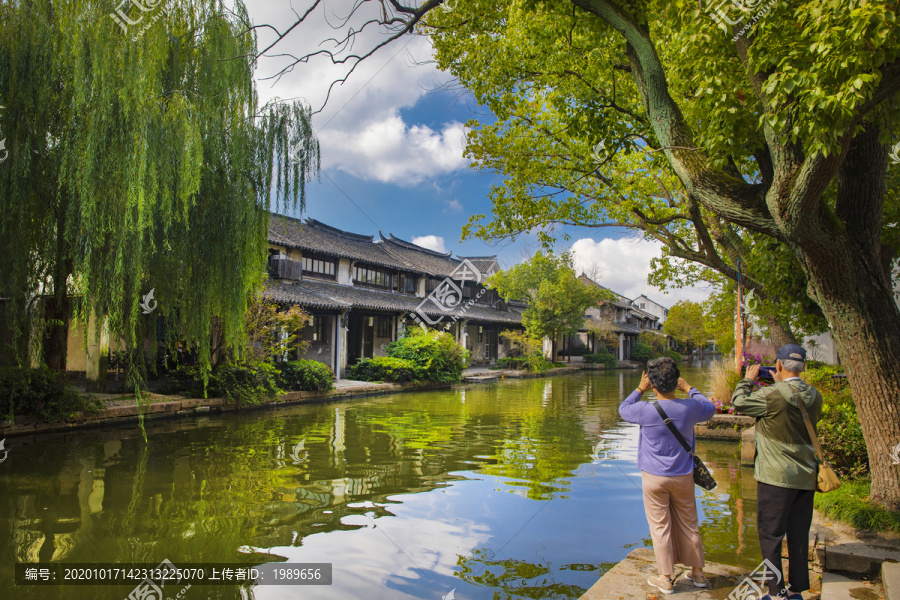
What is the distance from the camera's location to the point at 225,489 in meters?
6.52

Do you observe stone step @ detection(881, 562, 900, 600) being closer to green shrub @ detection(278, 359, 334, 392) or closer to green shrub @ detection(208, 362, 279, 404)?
green shrub @ detection(208, 362, 279, 404)

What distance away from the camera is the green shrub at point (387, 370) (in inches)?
750

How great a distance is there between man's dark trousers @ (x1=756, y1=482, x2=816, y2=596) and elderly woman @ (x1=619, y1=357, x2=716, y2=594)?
0.40 meters

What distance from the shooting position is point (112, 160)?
7355 mm

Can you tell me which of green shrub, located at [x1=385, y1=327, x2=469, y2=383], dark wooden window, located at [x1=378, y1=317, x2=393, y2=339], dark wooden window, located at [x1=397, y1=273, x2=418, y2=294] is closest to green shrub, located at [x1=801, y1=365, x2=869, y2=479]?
green shrub, located at [x1=385, y1=327, x2=469, y2=383]

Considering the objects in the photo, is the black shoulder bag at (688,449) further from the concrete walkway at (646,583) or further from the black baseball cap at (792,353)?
the black baseball cap at (792,353)

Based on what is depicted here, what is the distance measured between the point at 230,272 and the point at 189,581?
6304 millimetres

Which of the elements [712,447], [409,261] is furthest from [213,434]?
Answer: [409,261]

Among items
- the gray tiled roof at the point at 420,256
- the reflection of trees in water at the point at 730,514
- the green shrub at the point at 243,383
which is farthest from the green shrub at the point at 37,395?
the gray tiled roof at the point at 420,256

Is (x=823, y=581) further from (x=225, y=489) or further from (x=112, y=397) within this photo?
(x=112, y=397)

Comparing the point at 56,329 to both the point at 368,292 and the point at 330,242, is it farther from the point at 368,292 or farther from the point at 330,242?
the point at 368,292

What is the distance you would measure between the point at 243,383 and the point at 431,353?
821 cm

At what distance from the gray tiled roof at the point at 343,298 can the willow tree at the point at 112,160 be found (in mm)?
6737

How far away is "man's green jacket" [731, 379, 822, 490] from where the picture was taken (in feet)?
10.6
